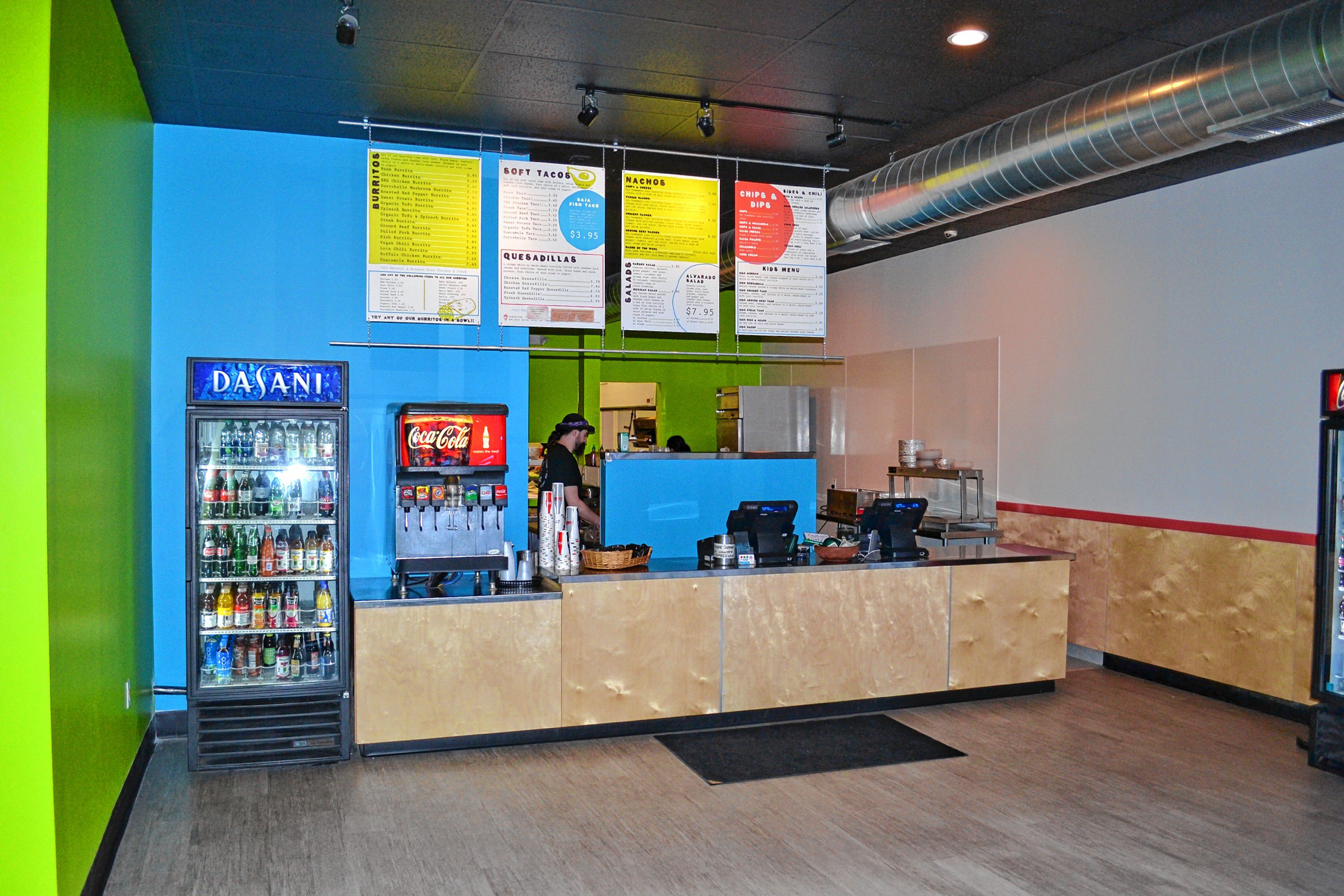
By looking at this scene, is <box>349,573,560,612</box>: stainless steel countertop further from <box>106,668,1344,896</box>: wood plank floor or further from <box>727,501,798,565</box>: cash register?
<box>727,501,798,565</box>: cash register

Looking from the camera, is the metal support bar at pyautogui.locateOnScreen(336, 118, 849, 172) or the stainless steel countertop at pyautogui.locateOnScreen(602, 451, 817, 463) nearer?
the metal support bar at pyautogui.locateOnScreen(336, 118, 849, 172)

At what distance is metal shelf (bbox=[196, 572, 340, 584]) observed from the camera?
191 inches

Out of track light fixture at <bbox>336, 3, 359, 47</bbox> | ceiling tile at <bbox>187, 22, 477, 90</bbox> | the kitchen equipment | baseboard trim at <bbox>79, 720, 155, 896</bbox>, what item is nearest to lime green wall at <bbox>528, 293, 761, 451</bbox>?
the kitchen equipment

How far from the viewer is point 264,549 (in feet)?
16.3

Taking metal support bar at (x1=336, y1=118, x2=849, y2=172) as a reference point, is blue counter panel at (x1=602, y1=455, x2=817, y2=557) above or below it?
below

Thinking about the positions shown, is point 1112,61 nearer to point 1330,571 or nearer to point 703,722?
point 1330,571

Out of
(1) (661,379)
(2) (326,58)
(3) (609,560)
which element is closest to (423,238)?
(2) (326,58)

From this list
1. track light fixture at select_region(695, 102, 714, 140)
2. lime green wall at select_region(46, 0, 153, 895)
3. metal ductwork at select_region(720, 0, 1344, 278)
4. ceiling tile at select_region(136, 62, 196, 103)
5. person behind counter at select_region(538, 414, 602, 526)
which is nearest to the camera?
lime green wall at select_region(46, 0, 153, 895)

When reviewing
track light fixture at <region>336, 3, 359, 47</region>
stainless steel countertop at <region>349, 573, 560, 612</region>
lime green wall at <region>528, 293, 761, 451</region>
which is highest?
track light fixture at <region>336, 3, 359, 47</region>

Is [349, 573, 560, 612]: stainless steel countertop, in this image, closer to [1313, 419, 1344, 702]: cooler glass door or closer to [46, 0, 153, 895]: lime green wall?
[46, 0, 153, 895]: lime green wall

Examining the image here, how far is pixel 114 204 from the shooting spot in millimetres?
4098

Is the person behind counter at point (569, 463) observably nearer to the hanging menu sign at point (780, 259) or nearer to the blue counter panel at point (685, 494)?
the blue counter panel at point (685, 494)

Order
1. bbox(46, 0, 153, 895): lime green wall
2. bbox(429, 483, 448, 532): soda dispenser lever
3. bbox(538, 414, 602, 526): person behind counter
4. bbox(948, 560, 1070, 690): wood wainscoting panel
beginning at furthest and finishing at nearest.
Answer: bbox(538, 414, 602, 526): person behind counter, bbox(948, 560, 1070, 690): wood wainscoting panel, bbox(429, 483, 448, 532): soda dispenser lever, bbox(46, 0, 153, 895): lime green wall

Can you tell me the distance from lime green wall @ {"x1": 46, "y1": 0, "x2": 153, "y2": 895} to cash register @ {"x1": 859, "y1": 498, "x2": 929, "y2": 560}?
3.98 metres
